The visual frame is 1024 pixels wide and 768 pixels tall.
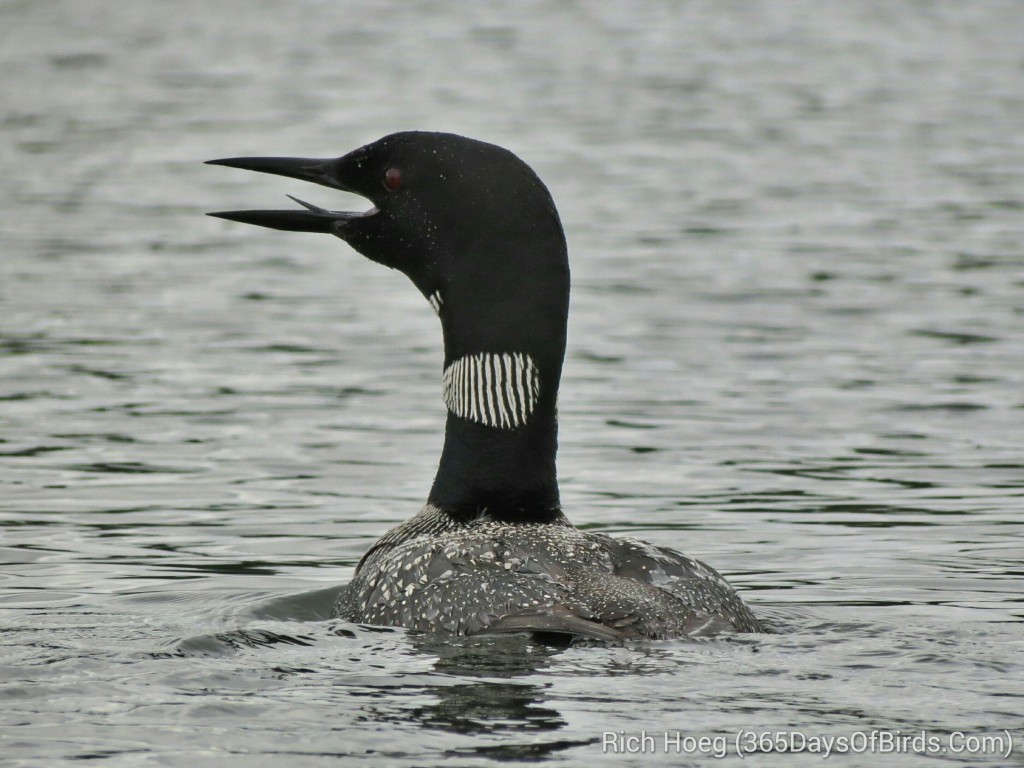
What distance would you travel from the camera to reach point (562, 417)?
32.3 ft

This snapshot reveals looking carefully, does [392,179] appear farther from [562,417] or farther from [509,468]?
[562,417]

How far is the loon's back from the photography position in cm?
532

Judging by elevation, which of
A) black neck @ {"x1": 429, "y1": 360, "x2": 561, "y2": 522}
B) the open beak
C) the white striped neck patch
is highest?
the open beak

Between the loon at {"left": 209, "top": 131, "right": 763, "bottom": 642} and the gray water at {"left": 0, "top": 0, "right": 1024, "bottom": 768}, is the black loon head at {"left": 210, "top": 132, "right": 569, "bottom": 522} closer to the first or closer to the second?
the loon at {"left": 209, "top": 131, "right": 763, "bottom": 642}

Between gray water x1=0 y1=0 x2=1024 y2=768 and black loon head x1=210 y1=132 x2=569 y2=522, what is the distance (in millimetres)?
746

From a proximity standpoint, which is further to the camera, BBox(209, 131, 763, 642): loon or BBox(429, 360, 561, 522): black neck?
BBox(429, 360, 561, 522): black neck

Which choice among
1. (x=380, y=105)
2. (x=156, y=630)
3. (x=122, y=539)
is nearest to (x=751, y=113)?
(x=380, y=105)

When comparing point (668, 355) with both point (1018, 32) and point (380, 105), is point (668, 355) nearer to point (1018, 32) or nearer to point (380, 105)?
point (380, 105)

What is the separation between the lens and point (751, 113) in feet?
70.2

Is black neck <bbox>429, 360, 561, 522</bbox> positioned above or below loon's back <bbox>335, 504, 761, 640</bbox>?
above

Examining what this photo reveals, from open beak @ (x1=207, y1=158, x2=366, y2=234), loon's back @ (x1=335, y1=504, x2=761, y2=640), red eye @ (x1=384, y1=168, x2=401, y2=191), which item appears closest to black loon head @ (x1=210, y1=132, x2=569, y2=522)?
red eye @ (x1=384, y1=168, x2=401, y2=191)

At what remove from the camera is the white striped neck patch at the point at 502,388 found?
6273 mm

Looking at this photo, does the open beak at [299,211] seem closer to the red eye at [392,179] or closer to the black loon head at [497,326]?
the red eye at [392,179]

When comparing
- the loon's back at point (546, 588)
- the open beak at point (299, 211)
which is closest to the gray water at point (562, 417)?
the loon's back at point (546, 588)
